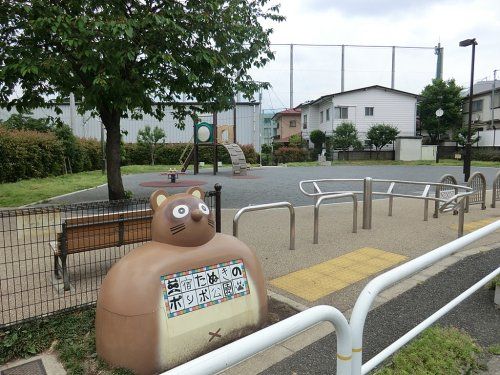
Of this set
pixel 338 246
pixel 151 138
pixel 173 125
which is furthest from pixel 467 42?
pixel 173 125

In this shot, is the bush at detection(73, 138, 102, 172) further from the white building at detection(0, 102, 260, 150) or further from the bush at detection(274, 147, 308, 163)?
the bush at detection(274, 147, 308, 163)

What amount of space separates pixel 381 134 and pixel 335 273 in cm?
3047

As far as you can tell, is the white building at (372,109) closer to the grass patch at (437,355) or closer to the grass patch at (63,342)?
the grass patch at (437,355)

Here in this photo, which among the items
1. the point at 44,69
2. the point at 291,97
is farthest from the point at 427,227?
the point at 291,97

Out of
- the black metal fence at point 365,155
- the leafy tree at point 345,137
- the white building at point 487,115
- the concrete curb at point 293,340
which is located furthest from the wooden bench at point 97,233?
the white building at point 487,115

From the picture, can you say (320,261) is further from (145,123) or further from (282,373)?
(145,123)

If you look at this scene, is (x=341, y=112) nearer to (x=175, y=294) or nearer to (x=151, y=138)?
(x=151, y=138)

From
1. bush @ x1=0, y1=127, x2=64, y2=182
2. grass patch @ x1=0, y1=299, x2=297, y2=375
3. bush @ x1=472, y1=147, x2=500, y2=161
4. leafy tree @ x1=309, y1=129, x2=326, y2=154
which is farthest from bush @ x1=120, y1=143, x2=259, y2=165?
grass patch @ x1=0, y1=299, x2=297, y2=375

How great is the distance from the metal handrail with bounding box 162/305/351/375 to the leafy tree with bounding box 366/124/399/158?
33.2 meters

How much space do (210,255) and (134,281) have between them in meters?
0.57

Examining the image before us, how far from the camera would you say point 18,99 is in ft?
27.3

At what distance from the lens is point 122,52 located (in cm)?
675

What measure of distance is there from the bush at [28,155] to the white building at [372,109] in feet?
77.7

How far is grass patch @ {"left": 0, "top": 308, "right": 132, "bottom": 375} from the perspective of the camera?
2812 mm
